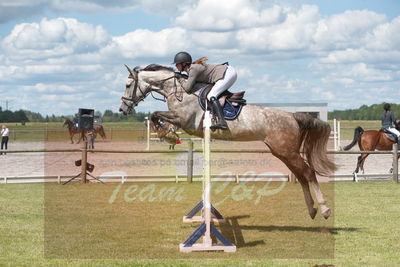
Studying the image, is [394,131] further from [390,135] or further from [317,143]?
[317,143]

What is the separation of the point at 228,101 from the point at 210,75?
1.60 feet

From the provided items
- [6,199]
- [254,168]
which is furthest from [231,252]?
[254,168]

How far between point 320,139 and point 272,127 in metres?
1.02

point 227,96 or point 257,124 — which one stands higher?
point 227,96

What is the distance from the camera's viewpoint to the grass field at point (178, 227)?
6723mm

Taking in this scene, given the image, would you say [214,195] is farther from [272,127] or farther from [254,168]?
[254,168]

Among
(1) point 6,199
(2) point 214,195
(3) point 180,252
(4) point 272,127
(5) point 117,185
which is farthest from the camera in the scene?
(5) point 117,185

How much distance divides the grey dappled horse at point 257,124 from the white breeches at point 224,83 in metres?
0.32

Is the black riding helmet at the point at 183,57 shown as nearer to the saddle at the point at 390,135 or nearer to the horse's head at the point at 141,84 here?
the horse's head at the point at 141,84

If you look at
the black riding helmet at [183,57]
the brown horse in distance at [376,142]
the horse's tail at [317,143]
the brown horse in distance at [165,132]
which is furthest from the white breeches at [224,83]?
the brown horse in distance at [376,142]

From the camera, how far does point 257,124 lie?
808 cm

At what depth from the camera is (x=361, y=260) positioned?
662 centimetres

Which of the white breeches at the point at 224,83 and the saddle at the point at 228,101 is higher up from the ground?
the white breeches at the point at 224,83

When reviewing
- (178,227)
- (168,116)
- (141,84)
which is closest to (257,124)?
(168,116)
